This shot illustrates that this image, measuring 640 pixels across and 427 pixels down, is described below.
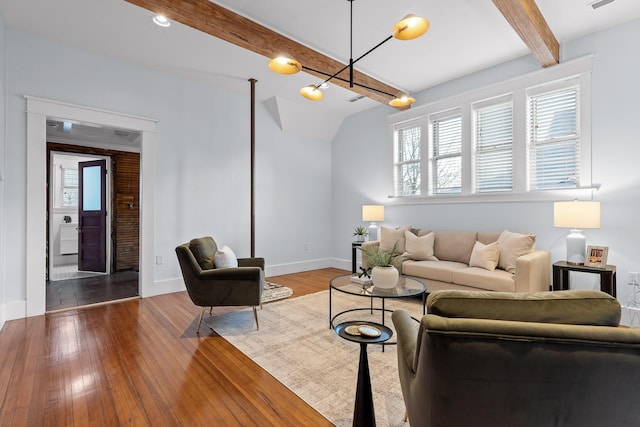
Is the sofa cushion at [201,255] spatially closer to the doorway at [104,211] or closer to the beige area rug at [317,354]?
the beige area rug at [317,354]

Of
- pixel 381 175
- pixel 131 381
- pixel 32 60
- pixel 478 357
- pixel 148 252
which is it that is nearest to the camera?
pixel 478 357

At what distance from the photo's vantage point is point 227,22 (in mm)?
2848

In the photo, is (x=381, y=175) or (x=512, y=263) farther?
(x=381, y=175)

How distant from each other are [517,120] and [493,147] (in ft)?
1.35

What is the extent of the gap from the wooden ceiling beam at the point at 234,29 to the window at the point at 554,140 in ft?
8.27

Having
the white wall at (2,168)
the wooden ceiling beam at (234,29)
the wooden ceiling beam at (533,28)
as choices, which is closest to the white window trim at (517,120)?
the wooden ceiling beam at (533,28)

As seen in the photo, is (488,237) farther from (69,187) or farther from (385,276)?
(69,187)

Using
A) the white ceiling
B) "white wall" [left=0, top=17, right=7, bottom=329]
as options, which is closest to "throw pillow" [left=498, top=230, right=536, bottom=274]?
the white ceiling

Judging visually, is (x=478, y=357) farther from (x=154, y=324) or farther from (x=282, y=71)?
(x=154, y=324)

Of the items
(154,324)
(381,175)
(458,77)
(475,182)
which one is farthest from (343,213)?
(154,324)

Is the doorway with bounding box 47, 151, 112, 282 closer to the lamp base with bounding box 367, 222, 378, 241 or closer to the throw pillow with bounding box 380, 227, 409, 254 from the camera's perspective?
the lamp base with bounding box 367, 222, 378, 241

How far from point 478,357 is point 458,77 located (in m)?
4.42

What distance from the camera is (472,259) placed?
145 inches

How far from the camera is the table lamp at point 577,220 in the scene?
9.48 ft
